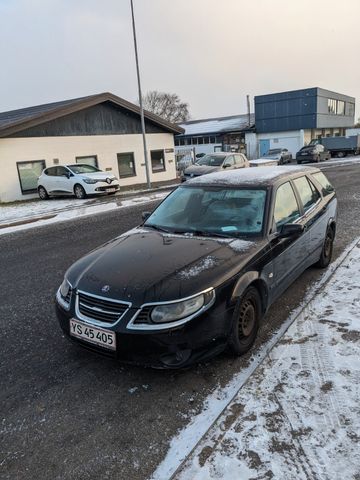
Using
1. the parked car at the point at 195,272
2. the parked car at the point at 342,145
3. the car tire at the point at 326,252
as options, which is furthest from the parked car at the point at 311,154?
the parked car at the point at 195,272

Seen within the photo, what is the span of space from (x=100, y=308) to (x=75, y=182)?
1495 cm

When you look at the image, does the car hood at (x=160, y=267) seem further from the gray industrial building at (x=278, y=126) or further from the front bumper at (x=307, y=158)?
the gray industrial building at (x=278, y=126)

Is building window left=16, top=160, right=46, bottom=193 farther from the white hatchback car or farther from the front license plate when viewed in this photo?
the front license plate

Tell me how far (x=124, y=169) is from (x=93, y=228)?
15379mm

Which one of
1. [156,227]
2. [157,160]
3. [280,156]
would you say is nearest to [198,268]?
[156,227]

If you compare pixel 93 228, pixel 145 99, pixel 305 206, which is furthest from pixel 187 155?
pixel 145 99

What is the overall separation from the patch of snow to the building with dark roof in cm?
1725

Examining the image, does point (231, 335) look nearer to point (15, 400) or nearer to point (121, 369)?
point (121, 369)

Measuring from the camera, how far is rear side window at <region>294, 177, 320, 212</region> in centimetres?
486

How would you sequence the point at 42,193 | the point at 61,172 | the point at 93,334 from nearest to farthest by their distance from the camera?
the point at 93,334 → the point at 61,172 → the point at 42,193

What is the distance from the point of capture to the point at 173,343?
287 cm

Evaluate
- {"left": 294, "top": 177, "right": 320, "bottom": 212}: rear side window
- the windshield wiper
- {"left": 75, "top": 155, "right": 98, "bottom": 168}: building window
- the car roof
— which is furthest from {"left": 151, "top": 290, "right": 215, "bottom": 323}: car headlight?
{"left": 75, "top": 155, "right": 98, "bottom": 168}: building window

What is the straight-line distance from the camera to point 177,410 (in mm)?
2826

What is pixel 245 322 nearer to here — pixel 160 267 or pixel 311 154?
pixel 160 267
